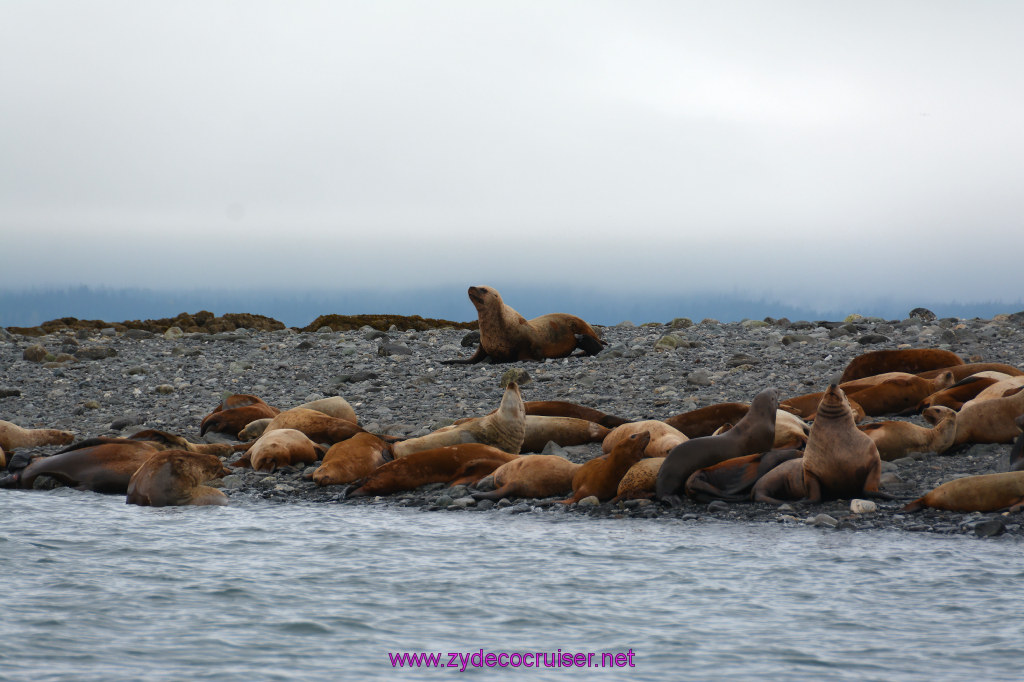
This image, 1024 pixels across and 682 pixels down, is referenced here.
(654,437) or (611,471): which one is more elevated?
(654,437)

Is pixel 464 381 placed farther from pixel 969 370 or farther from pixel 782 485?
pixel 782 485

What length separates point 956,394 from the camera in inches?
460

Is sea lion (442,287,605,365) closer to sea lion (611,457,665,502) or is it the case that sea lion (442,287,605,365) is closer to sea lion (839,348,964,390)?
sea lion (839,348,964,390)

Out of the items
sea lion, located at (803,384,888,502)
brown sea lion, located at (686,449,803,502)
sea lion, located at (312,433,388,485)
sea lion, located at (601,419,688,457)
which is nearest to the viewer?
sea lion, located at (803,384,888,502)

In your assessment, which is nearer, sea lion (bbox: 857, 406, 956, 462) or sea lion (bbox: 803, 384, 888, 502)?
sea lion (bbox: 803, 384, 888, 502)

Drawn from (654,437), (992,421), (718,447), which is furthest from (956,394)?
(654,437)

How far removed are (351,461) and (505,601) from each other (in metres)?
4.90

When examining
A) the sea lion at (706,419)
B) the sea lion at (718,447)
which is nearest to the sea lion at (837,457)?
the sea lion at (718,447)

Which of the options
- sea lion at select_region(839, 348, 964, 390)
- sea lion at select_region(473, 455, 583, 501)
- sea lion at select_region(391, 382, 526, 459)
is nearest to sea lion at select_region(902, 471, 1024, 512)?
sea lion at select_region(473, 455, 583, 501)

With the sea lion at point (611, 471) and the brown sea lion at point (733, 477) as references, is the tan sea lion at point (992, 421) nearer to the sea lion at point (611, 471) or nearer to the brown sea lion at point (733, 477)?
the brown sea lion at point (733, 477)

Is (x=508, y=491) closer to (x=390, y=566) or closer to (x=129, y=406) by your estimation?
(x=390, y=566)

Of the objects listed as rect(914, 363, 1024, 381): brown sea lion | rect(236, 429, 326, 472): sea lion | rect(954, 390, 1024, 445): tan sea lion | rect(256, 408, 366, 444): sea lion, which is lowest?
rect(236, 429, 326, 472): sea lion

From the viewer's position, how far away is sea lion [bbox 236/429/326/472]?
1167 cm

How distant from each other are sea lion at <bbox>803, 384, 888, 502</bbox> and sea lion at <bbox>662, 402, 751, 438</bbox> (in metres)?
2.41
